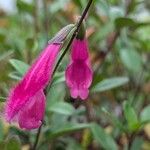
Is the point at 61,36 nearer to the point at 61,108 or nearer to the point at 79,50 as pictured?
the point at 79,50

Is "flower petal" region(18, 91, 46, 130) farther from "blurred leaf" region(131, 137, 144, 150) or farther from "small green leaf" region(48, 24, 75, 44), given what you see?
"blurred leaf" region(131, 137, 144, 150)

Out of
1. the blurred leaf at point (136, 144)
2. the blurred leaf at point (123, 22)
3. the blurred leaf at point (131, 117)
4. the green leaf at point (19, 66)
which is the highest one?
the green leaf at point (19, 66)

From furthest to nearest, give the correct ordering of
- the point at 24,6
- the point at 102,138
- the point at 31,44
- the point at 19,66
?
the point at 24,6, the point at 31,44, the point at 102,138, the point at 19,66

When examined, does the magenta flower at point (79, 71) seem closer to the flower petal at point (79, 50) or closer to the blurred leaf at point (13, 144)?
A: the flower petal at point (79, 50)

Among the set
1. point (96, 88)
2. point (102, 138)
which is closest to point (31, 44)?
point (96, 88)

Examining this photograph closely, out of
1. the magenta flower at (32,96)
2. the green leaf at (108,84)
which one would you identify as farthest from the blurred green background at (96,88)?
the magenta flower at (32,96)
